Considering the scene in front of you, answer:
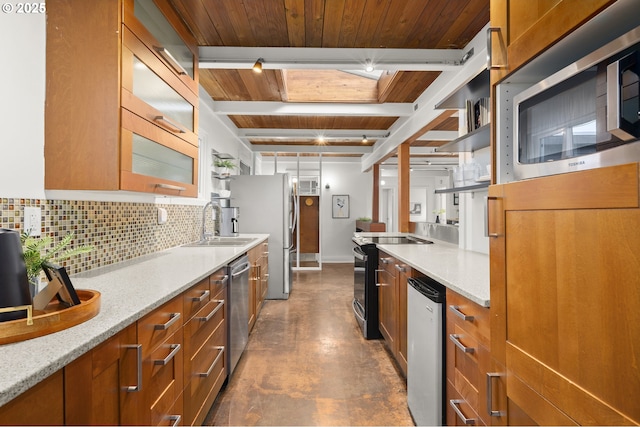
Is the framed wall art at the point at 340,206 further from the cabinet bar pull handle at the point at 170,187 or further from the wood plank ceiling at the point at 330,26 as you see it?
the cabinet bar pull handle at the point at 170,187

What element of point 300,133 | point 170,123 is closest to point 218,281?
point 170,123

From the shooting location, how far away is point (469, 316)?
1332 mm

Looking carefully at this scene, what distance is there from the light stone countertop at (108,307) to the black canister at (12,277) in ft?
0.36

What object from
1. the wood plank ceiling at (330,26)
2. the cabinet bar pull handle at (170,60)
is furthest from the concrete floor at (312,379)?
the wood plank ceiling at (330,26)

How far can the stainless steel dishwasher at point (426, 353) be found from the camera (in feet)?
5.05

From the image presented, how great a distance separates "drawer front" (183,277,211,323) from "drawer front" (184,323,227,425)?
8.7 inches

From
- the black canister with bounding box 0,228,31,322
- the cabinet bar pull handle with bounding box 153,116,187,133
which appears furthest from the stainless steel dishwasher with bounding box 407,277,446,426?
the cabinet bar pull handle with bounding box 153,116,187,133

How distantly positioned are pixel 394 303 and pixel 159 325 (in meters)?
1.70

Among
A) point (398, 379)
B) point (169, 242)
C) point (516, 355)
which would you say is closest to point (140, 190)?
point (169, 242)

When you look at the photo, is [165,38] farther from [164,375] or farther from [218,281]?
[164,375]

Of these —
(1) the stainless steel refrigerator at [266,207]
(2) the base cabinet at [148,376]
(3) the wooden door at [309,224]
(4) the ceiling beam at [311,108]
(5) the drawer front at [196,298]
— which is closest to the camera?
(2) the base cabinet at [148,376]

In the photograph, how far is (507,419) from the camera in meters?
1.05

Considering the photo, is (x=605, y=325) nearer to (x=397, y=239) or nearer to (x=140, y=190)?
(x=140, y=190)

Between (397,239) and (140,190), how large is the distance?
108 inches
